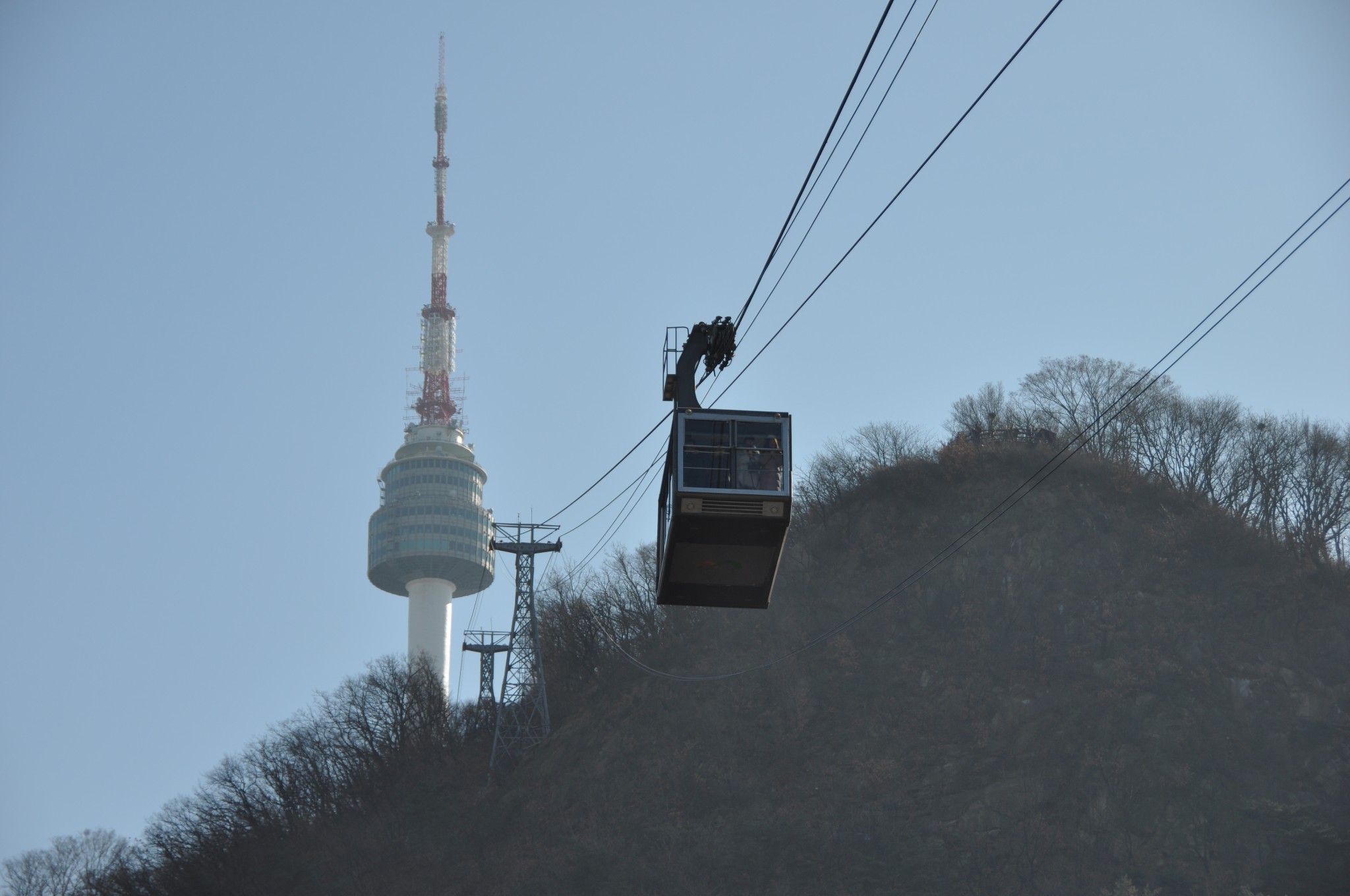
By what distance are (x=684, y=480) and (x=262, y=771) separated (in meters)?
70.1

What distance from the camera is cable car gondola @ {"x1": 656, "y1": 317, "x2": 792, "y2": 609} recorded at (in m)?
24.0

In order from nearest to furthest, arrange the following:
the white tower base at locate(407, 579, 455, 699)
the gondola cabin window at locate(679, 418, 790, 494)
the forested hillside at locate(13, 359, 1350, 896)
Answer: the gondola cabin window at locate(679, 418, 790, 494) → the forested hillside at locate(13, 359, 1350, 896) → the white tower base at locate(407, 579, 455, 699)

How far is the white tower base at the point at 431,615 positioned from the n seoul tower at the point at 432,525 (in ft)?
0.24

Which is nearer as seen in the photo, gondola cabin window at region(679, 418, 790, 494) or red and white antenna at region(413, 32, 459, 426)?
gondola cabin window at region(679, 418, 790, 494)

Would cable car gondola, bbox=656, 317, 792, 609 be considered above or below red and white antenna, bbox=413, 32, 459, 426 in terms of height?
below

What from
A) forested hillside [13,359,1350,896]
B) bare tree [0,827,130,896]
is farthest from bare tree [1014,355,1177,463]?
bare tree [0,827,130,896]

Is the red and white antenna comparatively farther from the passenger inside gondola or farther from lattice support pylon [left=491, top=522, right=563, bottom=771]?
the passenger inside gondola

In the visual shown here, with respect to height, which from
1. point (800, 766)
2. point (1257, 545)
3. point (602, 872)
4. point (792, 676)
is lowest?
point (602, 872)

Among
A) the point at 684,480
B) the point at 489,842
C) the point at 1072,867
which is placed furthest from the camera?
the point at 489,842

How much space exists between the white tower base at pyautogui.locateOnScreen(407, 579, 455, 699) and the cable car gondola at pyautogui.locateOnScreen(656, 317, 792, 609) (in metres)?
137

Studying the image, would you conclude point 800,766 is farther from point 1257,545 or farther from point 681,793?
point 1257,545

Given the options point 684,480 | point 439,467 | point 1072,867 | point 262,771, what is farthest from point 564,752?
point 439,467

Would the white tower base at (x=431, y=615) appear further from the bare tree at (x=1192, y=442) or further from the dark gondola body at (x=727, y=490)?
the dark gondola body at (x=727, y=490)

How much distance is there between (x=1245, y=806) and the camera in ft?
195
